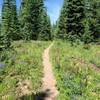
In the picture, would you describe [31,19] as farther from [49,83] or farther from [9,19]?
[49,83]

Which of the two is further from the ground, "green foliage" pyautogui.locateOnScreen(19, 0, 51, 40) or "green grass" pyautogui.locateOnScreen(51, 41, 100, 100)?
"green foliage" pyautogui.locateOnScreen(19, 0, 51, 40)

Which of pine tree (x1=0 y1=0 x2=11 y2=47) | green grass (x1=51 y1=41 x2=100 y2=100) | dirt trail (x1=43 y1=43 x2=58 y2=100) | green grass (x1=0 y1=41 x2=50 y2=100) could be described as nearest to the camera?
green grass (x1=51 y1=41 x2=100 y2=100)

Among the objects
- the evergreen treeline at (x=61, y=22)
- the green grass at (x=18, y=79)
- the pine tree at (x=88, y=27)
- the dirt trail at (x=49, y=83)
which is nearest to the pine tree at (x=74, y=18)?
the evergreen treeline at (x=61, y=22)

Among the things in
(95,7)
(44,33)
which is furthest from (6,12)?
(95,7)

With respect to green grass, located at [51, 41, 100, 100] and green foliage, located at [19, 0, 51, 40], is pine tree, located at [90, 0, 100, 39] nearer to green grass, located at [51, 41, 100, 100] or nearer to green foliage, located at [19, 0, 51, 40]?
green foliage, located at [19, 0, 51, 40]

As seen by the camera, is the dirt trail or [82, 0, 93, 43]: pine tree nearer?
the dirt trail

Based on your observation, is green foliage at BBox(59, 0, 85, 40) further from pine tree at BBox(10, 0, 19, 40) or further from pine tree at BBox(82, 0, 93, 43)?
pine tree at BBox(10, 0, 19, 40)

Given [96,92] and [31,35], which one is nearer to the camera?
[96,92]

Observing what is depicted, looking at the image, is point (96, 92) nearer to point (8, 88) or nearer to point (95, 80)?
point (95, 80)

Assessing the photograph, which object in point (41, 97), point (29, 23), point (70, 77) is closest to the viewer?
point (41, 97)

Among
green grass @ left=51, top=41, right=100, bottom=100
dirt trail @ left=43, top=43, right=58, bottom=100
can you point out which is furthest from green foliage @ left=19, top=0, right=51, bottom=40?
Answer: dirt trail @ left=43, top=43, right=58, bottom=100

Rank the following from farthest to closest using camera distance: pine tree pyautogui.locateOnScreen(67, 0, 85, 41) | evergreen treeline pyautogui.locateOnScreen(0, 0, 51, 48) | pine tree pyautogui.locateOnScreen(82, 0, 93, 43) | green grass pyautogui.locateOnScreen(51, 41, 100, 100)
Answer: evergreen treeline pyautogui.locateOnScreen(0, 0, 51, 48) < pine tree pyautogui.locateOnScreen(82, 0, 93, 43) < pine tree pyautogui.locateOnScreen(67, 0, 85, 41) < green grass pyautogui.locateOnScreen(51, 41, 100, 100)

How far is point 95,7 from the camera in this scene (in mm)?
53625

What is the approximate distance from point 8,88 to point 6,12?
46450mm
